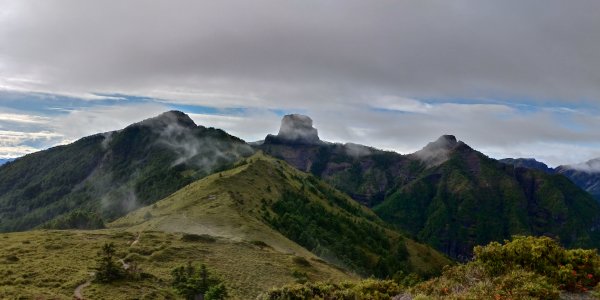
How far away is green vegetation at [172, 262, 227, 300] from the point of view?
6122 cm

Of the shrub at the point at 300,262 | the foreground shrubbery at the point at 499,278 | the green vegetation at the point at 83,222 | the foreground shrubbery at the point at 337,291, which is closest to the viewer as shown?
the foreground shrubbery at the point at 499,278

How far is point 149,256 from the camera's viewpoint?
279ft

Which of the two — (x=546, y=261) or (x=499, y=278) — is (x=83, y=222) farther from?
(x=546, y=261)

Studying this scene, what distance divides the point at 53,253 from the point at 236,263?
3353cm

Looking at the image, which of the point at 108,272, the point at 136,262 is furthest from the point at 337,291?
the point at 136,262

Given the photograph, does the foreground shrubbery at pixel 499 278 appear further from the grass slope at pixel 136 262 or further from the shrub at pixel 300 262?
the shrub at pixel 300 262

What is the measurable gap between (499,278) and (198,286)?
164 feet

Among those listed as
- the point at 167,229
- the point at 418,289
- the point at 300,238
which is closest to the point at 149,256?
the point at 167,229

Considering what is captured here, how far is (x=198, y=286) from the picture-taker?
211ft

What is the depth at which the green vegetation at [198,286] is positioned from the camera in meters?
61.2

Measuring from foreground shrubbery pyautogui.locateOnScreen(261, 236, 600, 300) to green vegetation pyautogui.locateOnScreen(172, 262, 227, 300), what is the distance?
38.6 m

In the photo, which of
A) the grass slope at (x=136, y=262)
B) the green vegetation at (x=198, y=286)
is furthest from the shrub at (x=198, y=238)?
the green vegetation at (x=198, y=286)

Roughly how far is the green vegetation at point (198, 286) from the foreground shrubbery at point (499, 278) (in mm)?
38643

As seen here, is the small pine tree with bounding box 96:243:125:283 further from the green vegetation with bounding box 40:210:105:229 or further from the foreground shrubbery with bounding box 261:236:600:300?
the green vegetation with bounding box 40:210:105:229
